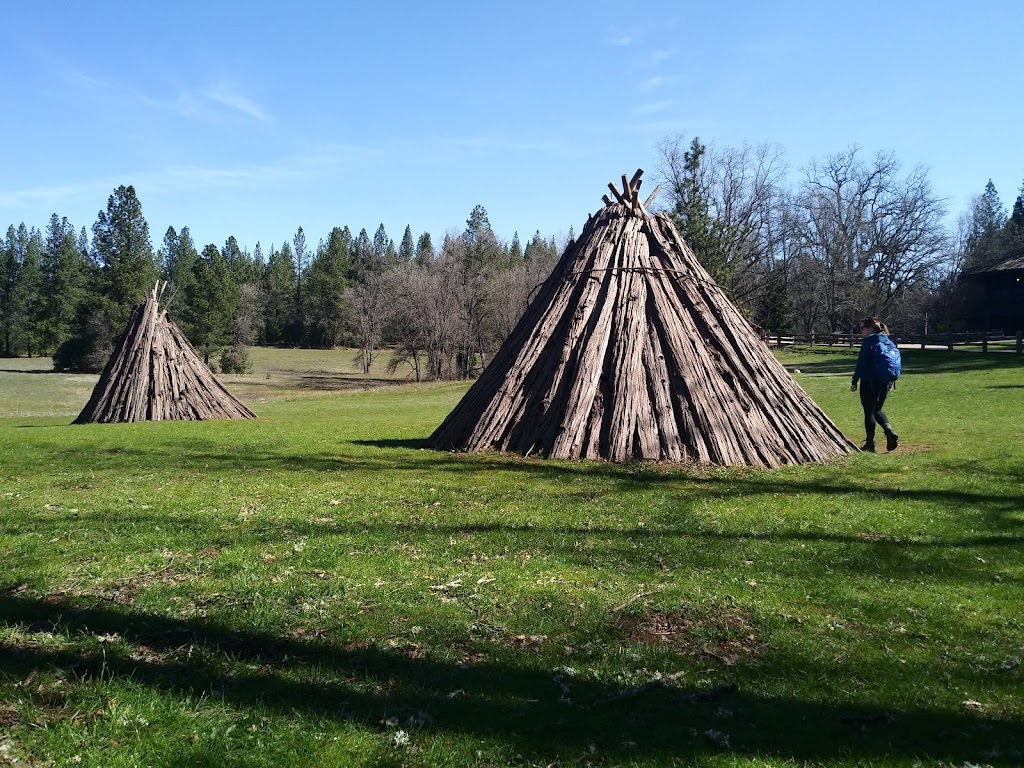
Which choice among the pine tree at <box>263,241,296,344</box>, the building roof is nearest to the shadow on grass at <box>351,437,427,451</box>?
the building roof

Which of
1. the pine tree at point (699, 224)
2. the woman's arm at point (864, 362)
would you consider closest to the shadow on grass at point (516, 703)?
the woman's arm at point (864, 362)

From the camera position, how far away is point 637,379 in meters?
11.3

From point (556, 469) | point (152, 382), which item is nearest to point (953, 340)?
point (556, 469)

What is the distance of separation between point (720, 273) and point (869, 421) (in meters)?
37.6

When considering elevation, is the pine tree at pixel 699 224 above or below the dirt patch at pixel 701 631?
above

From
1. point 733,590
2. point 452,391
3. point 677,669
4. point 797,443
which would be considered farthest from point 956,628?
point 452,391

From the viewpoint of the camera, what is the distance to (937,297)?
70.8 metres

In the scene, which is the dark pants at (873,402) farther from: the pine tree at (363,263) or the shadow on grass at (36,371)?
the pine tree at (363,263)

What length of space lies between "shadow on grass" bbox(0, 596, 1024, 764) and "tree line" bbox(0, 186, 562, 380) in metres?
41.4

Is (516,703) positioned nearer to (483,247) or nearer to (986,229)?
(483,247)

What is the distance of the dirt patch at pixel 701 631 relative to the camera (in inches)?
184

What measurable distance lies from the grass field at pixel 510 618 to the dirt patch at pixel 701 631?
0.02 metres

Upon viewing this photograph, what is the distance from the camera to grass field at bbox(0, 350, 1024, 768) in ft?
11.8

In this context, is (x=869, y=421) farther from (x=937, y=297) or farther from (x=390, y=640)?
(x=937, y=297)
